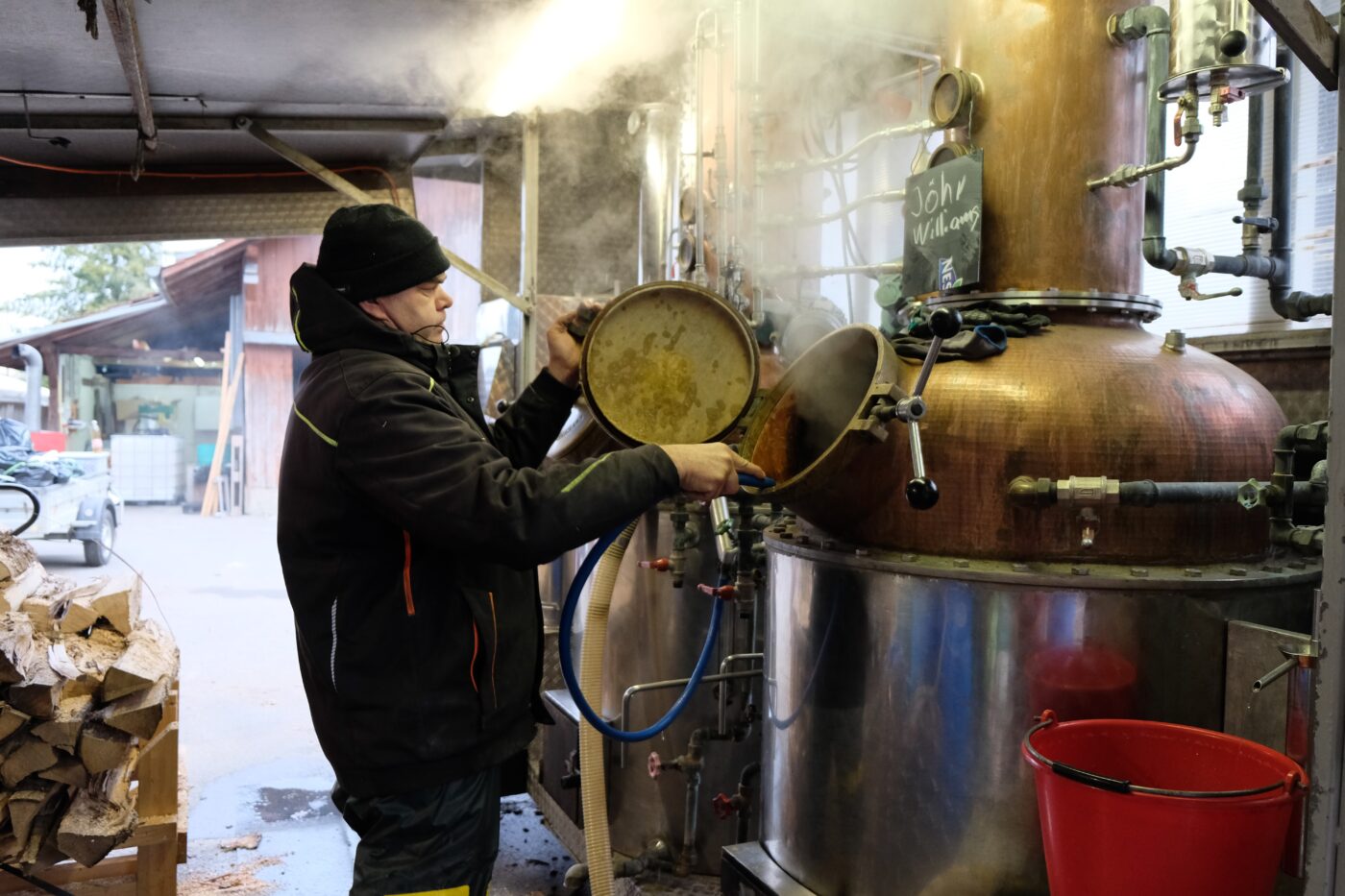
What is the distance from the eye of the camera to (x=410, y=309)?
6.75ft

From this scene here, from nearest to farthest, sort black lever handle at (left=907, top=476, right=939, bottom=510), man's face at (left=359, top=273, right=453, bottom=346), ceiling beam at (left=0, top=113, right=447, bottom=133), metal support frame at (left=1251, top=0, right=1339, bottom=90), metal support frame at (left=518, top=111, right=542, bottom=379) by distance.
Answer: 1. metal support frame at (left=1251, top=0, right=1339, bottom=90)
2. black lever handle at (left=907, top=476, right=939, bottom=510)
3. man's face at (left=359, top=273, right=453, bottom=346)
4. ceiling beam at (left=0, top=113, right=447, bottom=133)
5. metal support frame at (left=518, top=111, right=542, bottom=379)

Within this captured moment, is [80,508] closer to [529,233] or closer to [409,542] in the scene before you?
[529,233]

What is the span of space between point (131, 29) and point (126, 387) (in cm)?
1727

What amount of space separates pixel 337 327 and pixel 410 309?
0.16 metres

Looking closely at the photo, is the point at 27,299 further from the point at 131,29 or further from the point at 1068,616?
the point at 1068,616

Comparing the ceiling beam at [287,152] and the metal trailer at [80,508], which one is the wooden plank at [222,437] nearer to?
the metal trailer at [80,508]

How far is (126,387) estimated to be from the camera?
18.6 m

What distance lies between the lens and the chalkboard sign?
2.23 m

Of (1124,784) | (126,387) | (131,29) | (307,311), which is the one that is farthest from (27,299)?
(1124,784)

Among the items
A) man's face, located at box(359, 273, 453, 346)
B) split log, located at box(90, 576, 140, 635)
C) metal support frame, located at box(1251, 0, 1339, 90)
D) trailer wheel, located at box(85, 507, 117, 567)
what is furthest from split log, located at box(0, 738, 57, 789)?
trailer wheel, located at box(85, 507, 117, 567)

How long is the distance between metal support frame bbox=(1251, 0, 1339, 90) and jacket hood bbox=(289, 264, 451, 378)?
1.51 meters

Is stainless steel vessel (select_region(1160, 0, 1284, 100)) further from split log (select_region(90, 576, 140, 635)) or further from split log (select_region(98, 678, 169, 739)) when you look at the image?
split log (select_region(90, 576, 140, 635))

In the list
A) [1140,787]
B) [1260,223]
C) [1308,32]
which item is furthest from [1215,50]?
[1140,787]

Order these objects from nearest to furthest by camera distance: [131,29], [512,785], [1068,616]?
[1068,616]
[131,29]
[512,785]
